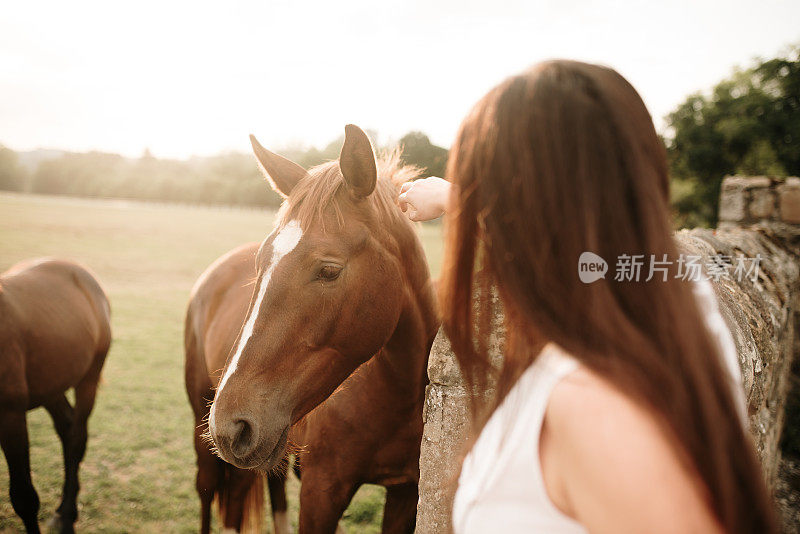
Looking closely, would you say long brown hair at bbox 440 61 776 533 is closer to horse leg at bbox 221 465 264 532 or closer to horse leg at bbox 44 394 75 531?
horse leg at bbox 221 465 264 532

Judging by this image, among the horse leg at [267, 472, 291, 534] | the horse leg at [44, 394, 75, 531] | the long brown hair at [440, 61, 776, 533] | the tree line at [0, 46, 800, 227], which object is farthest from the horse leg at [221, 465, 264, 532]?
the tree line at [0, 46, 800, 227]

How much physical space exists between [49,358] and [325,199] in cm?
392

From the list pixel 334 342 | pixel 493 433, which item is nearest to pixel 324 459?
pixel 334 342

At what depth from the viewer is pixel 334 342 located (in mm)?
1732

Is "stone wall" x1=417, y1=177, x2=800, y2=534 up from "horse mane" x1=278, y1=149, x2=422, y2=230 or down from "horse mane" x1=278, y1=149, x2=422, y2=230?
down

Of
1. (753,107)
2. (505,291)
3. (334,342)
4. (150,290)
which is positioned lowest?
(150,290)

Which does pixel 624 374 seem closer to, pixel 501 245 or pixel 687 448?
pixel 687 448

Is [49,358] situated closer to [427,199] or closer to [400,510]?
[400,510]

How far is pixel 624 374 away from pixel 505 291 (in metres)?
0.25

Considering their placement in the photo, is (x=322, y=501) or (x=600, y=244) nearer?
(x=600, y=244)

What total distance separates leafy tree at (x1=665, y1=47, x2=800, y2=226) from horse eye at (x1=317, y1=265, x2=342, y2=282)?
27.1m

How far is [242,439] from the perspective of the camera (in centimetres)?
158

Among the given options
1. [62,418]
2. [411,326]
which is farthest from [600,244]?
[62,418]

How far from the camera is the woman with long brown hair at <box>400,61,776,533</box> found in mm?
610
